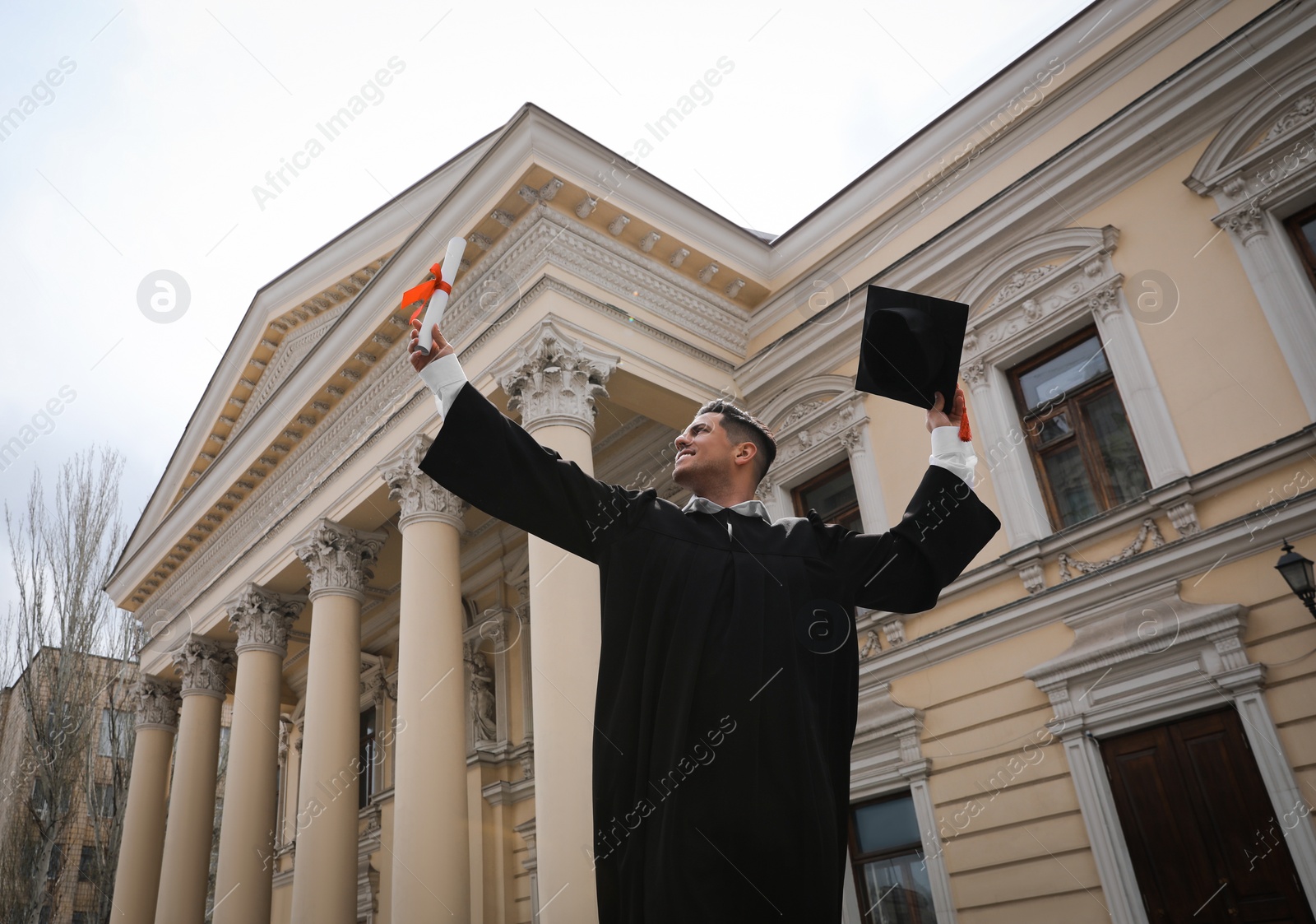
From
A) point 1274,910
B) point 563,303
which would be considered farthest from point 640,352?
point 1274,910

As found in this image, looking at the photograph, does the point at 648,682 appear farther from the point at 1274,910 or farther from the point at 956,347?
the point at 1274,910

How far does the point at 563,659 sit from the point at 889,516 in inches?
154

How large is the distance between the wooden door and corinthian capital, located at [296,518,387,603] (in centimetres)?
941

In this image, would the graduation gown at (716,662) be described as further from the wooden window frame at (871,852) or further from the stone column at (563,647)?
the wooden window frame at (871,852)

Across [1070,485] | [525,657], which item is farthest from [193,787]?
[1070,485]

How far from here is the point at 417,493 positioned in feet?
36.6

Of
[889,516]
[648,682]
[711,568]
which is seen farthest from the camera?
[889,516]

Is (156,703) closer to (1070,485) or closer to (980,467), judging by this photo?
(980,467)

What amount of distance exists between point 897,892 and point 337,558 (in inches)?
321

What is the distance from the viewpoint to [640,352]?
10.7 metres

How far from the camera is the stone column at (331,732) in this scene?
11.0m

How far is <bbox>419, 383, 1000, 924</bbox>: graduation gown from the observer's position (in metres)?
1.77

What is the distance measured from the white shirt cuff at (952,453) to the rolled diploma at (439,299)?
4.04ft

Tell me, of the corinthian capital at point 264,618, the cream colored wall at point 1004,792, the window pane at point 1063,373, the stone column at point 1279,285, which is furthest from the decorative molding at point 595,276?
the corinthian capital at point 264,618
